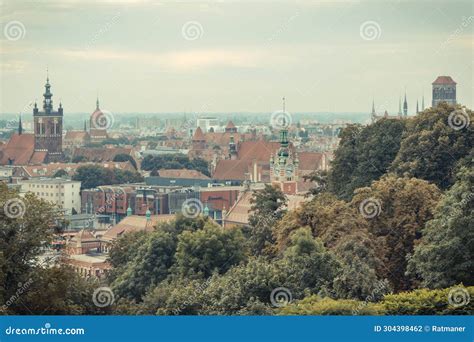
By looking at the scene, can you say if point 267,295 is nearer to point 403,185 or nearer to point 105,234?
point 403,185

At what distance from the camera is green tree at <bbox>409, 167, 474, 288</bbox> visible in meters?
25.8

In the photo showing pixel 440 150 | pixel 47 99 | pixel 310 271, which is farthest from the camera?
pixel 47 99

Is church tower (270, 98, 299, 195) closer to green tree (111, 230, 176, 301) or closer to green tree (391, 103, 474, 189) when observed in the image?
green tree (111, 230, 176, 301)

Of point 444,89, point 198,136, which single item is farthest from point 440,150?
point 198,136

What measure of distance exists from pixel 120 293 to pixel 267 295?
12.7 m

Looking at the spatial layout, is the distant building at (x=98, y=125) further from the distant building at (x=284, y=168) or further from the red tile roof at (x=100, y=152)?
the distant building at (x=284, y=168)

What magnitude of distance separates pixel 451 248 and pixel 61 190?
7656cm

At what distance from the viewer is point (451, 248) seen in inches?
1025

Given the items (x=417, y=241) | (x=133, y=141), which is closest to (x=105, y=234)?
(x=417, y=241)

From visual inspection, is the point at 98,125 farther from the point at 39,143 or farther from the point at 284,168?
the point at 284,168

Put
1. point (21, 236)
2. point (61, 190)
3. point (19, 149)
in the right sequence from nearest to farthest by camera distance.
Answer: point (21, 236), point (61, 190), point (19, 149)

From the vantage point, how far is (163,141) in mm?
161500

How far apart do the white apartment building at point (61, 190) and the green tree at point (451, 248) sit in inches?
2825

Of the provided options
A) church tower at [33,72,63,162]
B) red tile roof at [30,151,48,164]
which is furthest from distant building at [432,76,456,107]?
red tile roof at [30,151,48,164]
